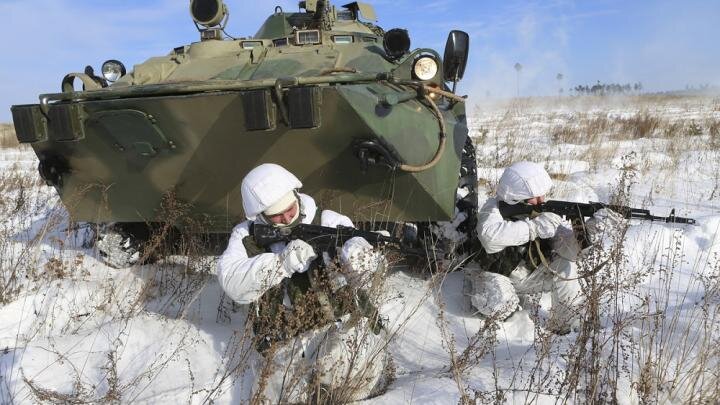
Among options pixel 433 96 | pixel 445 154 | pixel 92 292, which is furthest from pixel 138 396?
pixel 433 96

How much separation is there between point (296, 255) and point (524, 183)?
1637 mm

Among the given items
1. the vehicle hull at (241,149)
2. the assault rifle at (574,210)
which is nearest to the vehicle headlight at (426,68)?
the vehicle hull at (241,149)

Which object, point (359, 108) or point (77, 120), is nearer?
point (359, 108)

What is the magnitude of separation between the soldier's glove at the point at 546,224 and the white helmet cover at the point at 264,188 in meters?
1.63

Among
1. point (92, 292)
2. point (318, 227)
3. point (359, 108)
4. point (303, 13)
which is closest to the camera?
point (318, 227)

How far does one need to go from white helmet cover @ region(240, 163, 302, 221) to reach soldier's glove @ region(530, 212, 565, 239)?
5.35 ft

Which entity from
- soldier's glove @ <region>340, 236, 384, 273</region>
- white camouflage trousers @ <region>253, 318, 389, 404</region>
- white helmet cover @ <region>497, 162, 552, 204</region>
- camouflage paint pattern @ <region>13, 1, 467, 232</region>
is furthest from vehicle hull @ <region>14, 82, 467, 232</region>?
white camouflage trousers @ <region>253, 318, 389, 404</region>

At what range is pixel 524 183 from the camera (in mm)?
3393

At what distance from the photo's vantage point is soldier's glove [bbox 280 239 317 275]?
246 cm

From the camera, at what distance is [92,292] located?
3834mm

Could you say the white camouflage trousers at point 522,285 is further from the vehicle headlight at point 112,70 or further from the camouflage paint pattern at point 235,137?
the vehicle headlight at point 112,70

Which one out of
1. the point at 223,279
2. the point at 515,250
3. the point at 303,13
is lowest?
the point at 515,250

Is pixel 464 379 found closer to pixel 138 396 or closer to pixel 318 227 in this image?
pixel 318 227

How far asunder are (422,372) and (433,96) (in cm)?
188
